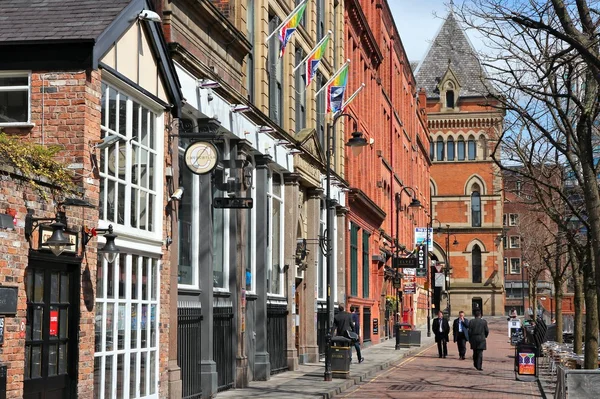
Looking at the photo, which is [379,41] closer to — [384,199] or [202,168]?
[384,199]

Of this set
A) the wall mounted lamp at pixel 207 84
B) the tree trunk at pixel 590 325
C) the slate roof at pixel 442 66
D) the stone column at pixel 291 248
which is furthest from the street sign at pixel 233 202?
the slate roof at pixel 442 66

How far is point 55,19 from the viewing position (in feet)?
47.6

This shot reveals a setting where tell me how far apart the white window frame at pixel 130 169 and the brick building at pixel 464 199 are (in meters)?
83.7

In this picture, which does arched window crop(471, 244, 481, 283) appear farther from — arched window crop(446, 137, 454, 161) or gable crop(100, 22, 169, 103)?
gable crop(100, 22, 169, 103)

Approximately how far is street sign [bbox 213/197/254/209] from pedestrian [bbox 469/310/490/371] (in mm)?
12977

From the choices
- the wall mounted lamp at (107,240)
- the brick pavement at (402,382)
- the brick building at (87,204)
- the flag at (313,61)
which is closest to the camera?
the brick building at (87,204)

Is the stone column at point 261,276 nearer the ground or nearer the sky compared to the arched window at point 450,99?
nearer the ground

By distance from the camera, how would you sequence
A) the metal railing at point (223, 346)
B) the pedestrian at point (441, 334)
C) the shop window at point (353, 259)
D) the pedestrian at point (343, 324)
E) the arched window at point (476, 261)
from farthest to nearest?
the arched window at point (476, 261)
the shop window at point (353, 259)
the pedestrian at point (441, 334)
the pedestrian at point (343, 324)
the metal railing at point (223, 346)

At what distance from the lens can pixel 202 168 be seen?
17.9m

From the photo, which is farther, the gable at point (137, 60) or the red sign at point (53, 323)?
the gable at point (137, 60)

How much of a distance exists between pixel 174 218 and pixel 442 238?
8579cm

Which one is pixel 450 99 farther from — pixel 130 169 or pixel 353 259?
pixel 130 169

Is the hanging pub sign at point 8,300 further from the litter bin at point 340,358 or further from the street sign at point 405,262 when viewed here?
the street sign at point 405,262

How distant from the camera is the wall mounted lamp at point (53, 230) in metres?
12.2
